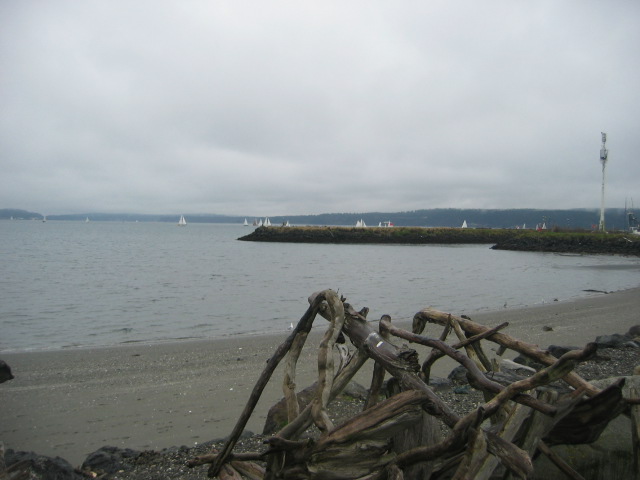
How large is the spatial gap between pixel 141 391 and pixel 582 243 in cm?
6921

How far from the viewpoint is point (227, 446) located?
209cm

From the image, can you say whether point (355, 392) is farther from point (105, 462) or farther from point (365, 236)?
point (365, 236)

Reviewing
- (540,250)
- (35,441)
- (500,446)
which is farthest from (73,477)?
(540,250)

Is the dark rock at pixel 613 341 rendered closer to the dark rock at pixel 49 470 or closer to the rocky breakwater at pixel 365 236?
the dark rock at pixel 49 470

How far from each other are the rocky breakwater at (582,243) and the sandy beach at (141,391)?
5504 centimetres

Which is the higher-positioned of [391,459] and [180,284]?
[391,459]

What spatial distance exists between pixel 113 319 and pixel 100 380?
28.6ft

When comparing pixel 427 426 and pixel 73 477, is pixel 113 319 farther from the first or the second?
pixel 427 426

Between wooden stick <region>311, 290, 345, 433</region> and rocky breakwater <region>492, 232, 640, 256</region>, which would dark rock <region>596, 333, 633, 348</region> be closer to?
wooden stick <region>311, 290, 345, 433</region>

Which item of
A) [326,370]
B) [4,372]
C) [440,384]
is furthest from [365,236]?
[326,370]

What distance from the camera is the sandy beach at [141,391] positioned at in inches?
239

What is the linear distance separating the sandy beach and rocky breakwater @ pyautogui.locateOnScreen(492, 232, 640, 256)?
55.0 metres

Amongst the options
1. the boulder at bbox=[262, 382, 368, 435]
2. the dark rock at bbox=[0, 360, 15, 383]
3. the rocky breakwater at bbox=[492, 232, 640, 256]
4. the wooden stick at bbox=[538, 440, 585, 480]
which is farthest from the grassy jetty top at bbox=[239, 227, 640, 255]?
the wooden stick at bbox=[538, 440, 585, 480]

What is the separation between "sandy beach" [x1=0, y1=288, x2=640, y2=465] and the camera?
19.9ft
